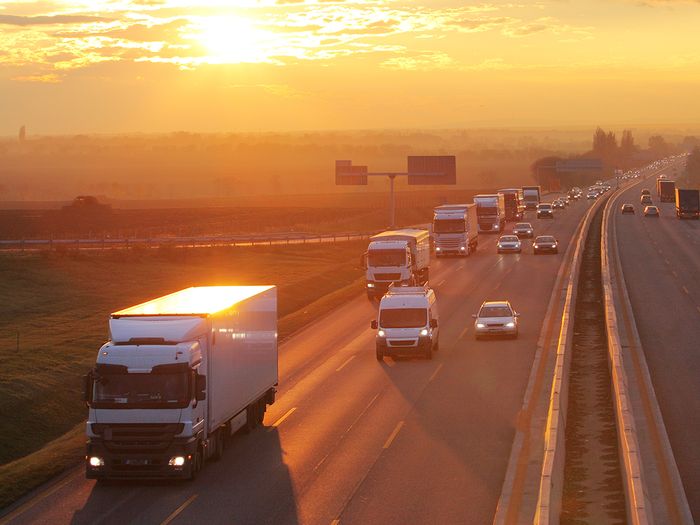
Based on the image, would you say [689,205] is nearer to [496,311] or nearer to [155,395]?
[496,311]

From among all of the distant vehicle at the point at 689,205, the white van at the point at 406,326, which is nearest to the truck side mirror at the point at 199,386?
the white van at the point at 406,326

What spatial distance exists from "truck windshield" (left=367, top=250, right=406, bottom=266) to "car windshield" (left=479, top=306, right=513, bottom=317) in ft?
46.1

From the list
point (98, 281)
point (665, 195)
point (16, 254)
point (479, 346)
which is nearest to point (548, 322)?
point (479, 346)

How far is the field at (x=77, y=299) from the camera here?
35.0 m

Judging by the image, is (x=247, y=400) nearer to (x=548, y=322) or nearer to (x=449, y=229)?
(x=548, y=322)

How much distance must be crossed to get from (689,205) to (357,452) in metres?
115

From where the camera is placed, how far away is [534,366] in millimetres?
37312

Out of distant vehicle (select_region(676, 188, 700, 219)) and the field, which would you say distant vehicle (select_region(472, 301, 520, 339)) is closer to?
the field

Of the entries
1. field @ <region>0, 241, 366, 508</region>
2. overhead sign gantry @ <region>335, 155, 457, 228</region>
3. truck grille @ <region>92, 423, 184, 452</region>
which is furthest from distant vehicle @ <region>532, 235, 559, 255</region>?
truck grille @ <region>92, 423, 184, 452</region>

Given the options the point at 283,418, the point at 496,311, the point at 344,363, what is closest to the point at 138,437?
the point at 283,418

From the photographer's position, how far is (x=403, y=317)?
40.2 meters

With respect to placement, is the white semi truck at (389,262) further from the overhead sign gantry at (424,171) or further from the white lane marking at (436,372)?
the overhead sign gantry at (424,171)

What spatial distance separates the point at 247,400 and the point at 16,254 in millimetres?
57515

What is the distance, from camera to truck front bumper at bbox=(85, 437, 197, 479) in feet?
74.9
